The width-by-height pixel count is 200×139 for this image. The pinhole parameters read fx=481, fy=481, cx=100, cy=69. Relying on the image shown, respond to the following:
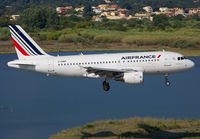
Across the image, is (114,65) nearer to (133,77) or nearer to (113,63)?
(113,63)

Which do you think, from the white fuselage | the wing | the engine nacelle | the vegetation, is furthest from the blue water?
the engine nacelle

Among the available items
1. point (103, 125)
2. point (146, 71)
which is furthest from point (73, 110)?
point (146, 71)

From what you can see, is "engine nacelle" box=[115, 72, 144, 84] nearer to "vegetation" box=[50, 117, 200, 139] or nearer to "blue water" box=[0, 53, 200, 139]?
"vegetation" box=[50, 117, 200, 139]

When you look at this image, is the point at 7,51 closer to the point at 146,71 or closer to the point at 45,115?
the point at 45,115

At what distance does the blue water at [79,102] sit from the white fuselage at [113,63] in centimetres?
1820

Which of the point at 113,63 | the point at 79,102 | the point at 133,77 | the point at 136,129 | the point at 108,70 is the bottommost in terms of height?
the point at 136,129

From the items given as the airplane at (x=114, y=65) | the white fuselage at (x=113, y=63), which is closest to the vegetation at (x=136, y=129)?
the airplane at (x=114, y=65)

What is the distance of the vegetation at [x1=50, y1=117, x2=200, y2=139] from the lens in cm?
8444

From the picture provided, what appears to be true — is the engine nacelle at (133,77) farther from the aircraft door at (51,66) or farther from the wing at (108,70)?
the aircraft door at (51,66)

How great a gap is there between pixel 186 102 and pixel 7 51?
310 ft

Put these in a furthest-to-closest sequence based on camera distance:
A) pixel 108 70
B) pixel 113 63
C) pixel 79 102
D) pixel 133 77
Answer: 1. pixel 79 102
2. pixel 113 63
3. pixel 133 77
4. pixel 108 70

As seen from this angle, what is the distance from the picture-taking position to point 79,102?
114 metres

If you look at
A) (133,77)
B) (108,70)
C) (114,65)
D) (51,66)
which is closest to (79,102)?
(51,66)

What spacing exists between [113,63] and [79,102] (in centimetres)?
3954
